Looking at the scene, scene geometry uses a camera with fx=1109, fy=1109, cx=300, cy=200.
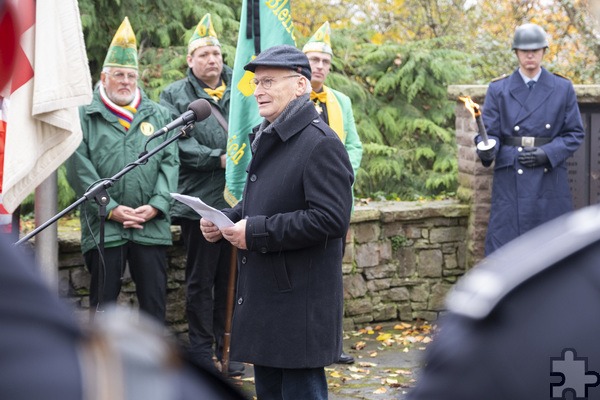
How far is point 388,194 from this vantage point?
11039 mm

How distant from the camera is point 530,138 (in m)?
8.05

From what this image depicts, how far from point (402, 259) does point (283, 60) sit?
4449 mm

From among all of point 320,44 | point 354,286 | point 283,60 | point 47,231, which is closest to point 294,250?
point 283,60

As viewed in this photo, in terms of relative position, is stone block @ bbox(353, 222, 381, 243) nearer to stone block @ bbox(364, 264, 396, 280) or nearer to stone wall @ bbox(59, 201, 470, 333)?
stone wall @ bbox(59, 201, 470, 333)

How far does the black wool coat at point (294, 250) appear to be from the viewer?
447 cm

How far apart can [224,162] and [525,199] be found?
7.70ft

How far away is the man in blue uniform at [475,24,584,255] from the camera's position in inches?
315

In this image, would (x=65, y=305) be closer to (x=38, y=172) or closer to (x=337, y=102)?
(x=38, y=172)

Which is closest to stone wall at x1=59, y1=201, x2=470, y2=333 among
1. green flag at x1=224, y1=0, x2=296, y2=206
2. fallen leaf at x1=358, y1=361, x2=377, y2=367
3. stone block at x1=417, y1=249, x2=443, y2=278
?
stone block at x1=417, y1=249, x2=443, y2=278

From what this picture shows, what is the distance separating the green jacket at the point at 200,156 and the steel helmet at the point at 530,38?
2.19 metres

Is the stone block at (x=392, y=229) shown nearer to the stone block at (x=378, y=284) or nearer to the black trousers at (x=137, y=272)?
the stone block at (x=378, y=284)

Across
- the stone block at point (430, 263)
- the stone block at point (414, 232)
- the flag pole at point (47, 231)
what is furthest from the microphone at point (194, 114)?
the stone block at point (430, 263)

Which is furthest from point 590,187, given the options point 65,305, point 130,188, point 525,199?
point 65,305

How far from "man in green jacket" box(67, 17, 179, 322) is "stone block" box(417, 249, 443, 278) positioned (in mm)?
2813
